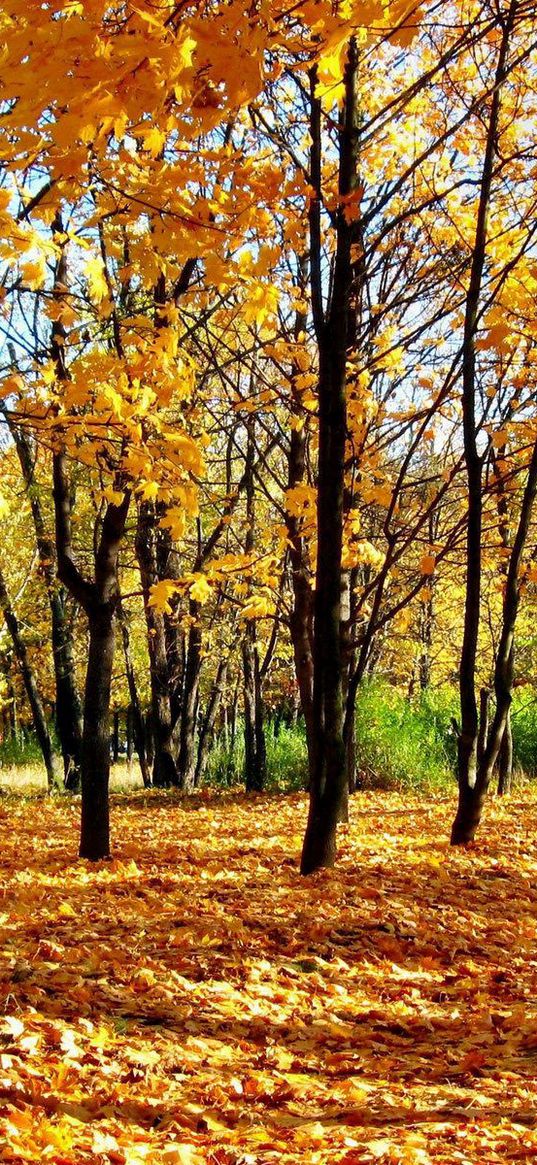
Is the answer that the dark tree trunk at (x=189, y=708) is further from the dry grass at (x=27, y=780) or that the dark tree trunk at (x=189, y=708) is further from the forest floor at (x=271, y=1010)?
the forest floor at (x=271, y=1010)

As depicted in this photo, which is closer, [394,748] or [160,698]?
[394,748]

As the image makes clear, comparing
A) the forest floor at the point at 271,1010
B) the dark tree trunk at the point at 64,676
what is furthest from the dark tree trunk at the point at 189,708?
the forest floor at the point at 271,1010

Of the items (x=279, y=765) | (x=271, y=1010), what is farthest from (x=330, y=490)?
(x=279, y=765)

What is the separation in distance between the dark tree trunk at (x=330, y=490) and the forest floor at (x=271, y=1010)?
1.93ft

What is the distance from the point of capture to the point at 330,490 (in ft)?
18.2

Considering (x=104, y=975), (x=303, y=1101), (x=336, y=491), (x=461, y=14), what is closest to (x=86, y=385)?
(x=336, y=491)

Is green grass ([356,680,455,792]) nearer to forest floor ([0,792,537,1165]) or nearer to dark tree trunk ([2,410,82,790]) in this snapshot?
dark tree trunk ([2,410,82,790])

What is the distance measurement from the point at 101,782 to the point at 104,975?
11.1ft

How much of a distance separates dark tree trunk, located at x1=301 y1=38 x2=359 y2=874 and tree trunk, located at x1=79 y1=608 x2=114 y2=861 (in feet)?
6.80

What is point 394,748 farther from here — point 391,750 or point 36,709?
point 36,709

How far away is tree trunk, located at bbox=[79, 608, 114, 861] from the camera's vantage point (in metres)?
7.14

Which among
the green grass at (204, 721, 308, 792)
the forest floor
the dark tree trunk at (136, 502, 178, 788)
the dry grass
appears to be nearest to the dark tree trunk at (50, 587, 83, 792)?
the dry grass

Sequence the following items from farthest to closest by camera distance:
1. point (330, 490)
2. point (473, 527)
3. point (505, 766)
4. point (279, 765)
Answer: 1. point (279, 765)
2. point (505, 766)
3. point (473, 527)
4. point (330, 490)

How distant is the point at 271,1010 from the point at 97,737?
371 centimetres
